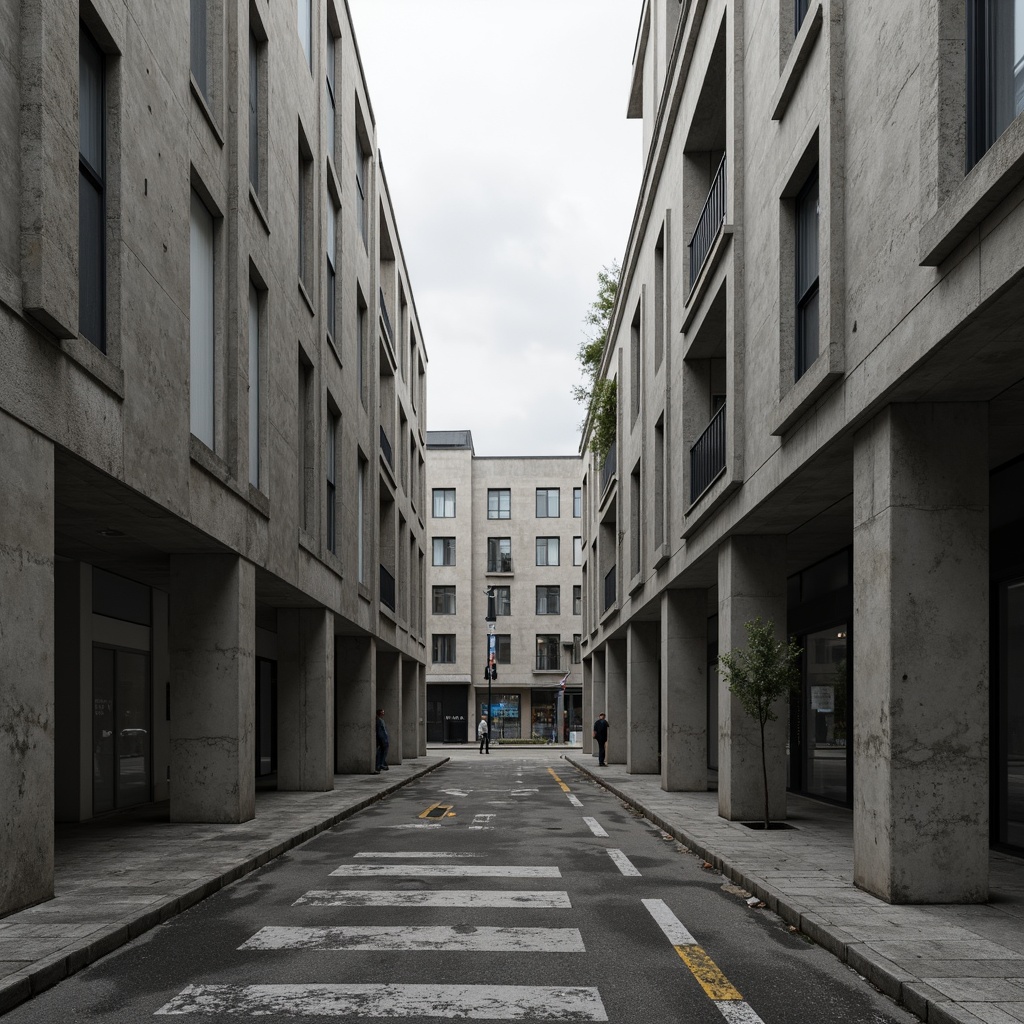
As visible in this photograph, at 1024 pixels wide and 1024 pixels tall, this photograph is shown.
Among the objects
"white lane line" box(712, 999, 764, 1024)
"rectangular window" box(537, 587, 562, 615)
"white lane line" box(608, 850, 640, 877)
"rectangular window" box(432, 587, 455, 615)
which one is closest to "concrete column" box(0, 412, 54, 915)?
"white lane line" box(712, 999, 764, 1024)

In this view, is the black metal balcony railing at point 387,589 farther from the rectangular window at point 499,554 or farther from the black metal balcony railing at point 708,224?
the rectangular window at point 499,554

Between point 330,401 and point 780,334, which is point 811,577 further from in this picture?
point 330,401

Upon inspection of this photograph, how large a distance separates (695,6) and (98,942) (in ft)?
54.0

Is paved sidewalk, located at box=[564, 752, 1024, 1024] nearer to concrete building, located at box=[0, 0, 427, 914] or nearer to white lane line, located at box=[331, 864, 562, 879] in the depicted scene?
white lane line, located at box=[331, 864, 562, 879]

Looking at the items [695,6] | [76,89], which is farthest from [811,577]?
[76,89]

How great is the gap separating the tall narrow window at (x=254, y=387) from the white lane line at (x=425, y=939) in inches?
357

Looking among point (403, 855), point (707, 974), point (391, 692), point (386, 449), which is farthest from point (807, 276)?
point (391, 692)

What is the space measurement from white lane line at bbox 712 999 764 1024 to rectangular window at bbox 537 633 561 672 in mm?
61146

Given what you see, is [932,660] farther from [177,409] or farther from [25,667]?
[177,409]

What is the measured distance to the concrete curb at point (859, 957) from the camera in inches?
231

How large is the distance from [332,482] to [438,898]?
14715mm

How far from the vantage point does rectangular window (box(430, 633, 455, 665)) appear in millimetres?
66562

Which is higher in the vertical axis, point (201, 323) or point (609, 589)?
point (201, 323)

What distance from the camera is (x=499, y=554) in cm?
6912
